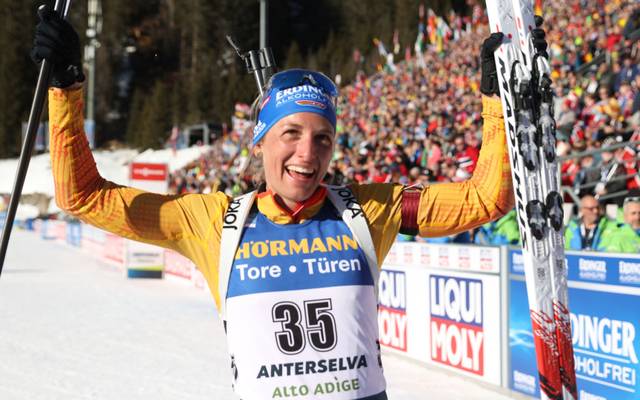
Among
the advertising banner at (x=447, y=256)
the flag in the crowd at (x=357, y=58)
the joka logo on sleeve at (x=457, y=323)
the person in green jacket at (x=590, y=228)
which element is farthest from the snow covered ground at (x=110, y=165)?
the person in green jacket at (x=590, y=228)

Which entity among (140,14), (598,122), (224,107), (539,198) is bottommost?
(539,198)

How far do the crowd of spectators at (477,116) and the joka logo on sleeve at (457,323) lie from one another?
4.35ft

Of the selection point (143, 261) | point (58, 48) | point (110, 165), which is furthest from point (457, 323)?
point (110, 165)

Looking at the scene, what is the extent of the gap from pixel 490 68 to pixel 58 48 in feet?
4.49

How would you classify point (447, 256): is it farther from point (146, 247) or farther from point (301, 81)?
point (146, 247)

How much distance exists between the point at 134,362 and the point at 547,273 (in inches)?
257

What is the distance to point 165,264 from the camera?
1875 centimetres

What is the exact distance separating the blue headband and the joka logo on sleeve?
5.80 m

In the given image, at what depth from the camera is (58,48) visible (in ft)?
8.64

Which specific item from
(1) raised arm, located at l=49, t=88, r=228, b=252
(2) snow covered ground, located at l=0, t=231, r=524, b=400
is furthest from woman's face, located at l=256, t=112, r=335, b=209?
(2) snow covered ground, located at l=0, t=231, r=524, b=400

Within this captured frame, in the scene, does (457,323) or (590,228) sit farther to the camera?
(457,323)

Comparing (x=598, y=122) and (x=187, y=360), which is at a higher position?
(x=598, y=122)

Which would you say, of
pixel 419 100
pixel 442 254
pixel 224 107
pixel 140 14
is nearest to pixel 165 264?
pixel 419 100

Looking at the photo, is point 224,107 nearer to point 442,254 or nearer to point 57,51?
point 442,254
